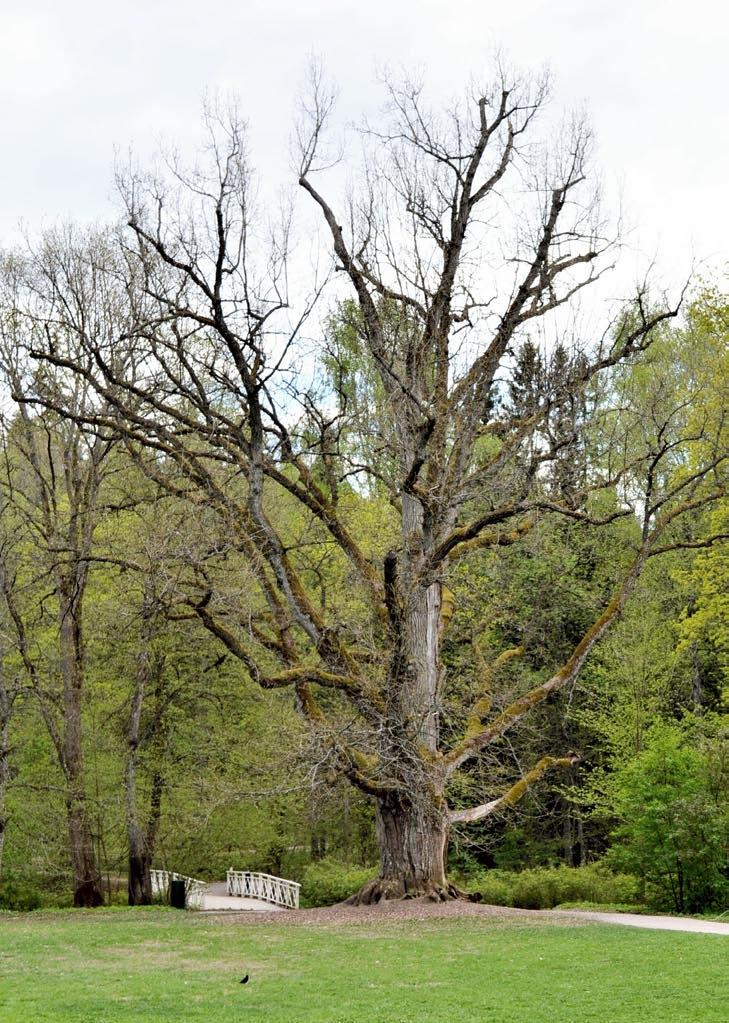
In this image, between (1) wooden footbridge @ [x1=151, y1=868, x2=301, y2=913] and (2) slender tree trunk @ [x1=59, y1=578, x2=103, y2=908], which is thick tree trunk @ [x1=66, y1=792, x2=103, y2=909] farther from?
(1) wooden footbridge @ [x1=151, y1=868, x2=301, y2=913]

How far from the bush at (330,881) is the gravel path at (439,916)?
6596 mm

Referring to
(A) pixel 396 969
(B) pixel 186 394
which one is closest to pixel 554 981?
(A) pixel 396 969

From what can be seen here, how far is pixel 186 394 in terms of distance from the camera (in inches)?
698

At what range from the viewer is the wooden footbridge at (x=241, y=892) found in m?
24.9

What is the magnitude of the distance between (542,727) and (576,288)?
1464 centimetres

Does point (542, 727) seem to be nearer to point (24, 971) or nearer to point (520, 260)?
point (520, 260)

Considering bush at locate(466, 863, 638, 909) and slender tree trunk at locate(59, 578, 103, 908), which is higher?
slender tree trunk at locate(59, 578, 103, 908)

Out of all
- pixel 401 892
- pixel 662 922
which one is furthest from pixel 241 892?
pixel 662 922

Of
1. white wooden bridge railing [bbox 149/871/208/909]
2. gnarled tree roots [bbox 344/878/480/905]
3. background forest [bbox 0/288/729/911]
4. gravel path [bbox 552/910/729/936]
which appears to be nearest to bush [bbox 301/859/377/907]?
background forest [bbox 0/288/729/911]

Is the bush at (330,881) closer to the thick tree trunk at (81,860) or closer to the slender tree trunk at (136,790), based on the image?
the slender tree trunk at (136,790)

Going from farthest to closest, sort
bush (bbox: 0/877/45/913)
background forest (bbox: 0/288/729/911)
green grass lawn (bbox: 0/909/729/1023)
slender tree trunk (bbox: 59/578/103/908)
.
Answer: bush (bbox: 0/877/45/913) → slender tree trunk (bbox: 59/578/103/908) → background forest (bbox: 0/288/729/911) → green grass lawn (bbox: 0/909/729/1023)

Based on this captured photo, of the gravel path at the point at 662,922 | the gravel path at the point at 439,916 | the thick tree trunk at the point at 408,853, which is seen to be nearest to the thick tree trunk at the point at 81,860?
the gravel path at the point at 439,916

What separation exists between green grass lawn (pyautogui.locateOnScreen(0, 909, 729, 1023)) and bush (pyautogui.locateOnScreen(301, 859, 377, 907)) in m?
8.89

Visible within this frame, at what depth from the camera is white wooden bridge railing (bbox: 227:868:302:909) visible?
84.8ft
